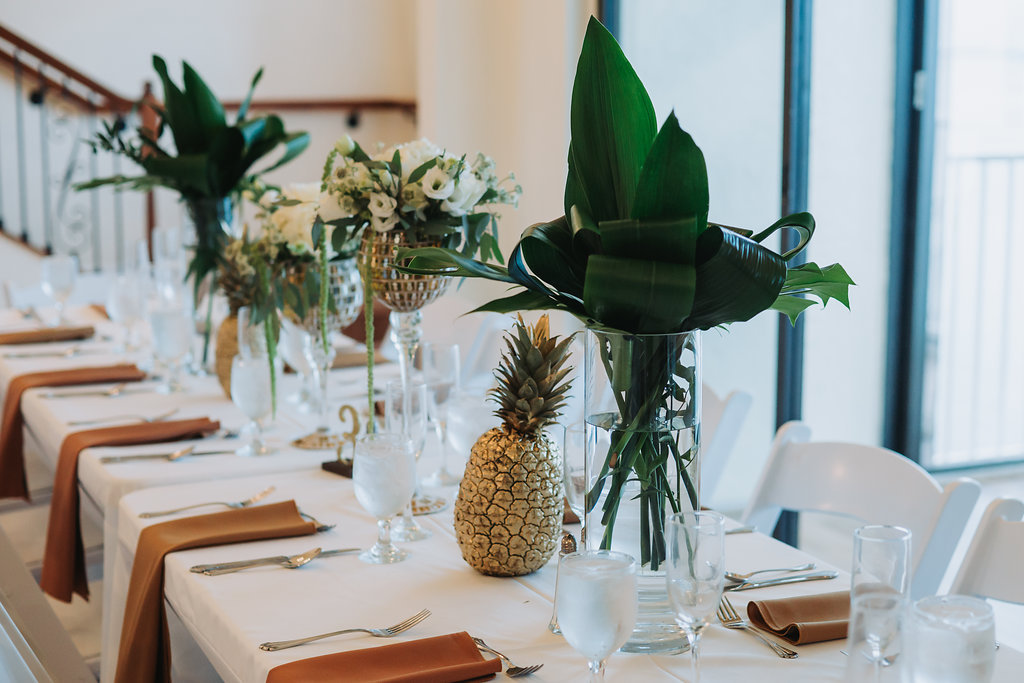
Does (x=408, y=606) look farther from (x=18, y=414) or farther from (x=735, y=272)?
(x=18, y=414)

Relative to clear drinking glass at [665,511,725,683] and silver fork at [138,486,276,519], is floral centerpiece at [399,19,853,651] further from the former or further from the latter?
silver fork at [138,486,276,519]

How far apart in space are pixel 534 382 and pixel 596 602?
417mm

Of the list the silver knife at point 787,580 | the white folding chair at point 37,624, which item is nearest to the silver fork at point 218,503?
the white folding chair at point 37,624

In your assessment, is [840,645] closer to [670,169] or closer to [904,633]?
[904,633]

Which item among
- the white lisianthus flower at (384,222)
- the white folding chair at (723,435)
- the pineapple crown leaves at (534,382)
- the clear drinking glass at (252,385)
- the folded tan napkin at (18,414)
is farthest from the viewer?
the folded tan napkin at (18,414)

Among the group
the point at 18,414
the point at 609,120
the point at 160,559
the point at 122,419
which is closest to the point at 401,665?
the point at 160,559

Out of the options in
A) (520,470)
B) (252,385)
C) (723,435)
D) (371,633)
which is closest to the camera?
(371,633)

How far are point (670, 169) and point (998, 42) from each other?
2.99 metres

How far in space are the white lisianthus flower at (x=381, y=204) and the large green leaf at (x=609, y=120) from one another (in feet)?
1.79

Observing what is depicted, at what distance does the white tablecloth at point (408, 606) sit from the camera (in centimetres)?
106

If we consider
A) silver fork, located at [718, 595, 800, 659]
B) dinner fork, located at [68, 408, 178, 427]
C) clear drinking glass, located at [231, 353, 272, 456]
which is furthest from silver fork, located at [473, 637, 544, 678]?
dinner fork, located at [68, 408, 178, 427]

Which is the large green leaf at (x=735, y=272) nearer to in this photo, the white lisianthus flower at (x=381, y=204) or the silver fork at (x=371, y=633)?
the silver fork at (x=371, y=633)

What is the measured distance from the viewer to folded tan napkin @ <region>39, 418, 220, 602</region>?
1.84 meters

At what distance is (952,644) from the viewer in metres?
0.77
